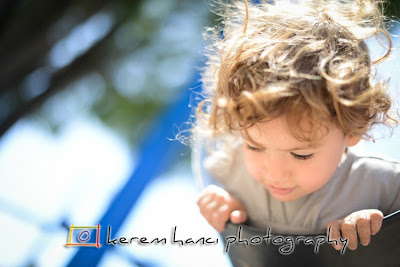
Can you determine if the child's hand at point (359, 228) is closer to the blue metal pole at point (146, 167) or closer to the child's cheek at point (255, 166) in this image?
the child's cheek at point (255, 166)

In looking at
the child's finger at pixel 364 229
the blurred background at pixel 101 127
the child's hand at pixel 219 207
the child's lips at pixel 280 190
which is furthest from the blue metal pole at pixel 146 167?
the child's finger at pixel 364 229

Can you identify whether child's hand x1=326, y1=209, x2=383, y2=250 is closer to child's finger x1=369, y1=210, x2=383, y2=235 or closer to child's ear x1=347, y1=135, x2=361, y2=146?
child's finger x1=369, y1=210, x2=383, y2=235

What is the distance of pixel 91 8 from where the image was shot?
1633mm

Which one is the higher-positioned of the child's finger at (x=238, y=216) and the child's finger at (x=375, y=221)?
the child's finger at (x=238, y=216)

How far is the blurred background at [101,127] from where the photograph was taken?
946 mm

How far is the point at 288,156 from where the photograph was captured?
64 cm

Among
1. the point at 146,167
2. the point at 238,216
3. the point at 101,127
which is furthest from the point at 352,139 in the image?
the point at 101,127

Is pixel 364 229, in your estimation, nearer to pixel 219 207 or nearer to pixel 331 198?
pixel 331 198

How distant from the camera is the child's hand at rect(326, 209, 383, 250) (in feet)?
2.01

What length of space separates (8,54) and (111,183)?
61 centimetres

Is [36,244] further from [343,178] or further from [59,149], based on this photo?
[343,178]

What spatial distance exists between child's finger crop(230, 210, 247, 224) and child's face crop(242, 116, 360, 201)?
0.07 metres

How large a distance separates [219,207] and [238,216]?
57 millimetres

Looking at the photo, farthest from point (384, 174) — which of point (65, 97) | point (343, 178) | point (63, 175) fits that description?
point (65, 97)
